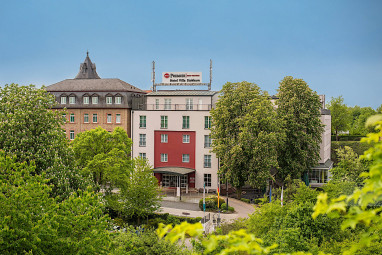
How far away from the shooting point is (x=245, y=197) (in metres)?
43.1

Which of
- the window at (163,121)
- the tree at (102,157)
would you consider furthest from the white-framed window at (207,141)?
the tree at (102,157)

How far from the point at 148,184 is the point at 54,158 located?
10531 millimetres

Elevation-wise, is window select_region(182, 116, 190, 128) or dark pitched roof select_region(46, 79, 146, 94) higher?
dark pitched roof select_region(46, 79, 146, 94)

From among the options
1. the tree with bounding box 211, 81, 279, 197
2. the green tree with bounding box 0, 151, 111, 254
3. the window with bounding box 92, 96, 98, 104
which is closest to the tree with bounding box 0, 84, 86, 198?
the green tree with bounding box 0, 151, 111, 254

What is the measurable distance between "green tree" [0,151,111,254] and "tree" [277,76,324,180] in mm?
30094

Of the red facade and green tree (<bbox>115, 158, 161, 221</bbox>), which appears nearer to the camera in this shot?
green tree (<bbox>115, 158, 161, 221</bbox>)

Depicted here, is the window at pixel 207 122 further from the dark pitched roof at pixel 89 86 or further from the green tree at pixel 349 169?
the green tree at pixel 349 169

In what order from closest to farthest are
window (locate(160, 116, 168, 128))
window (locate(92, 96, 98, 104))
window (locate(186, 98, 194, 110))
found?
window (locate(160, 116, 168, 128))
window (locate(186, 98, 194, 110))
window (locate(92, 96, 98, 104))

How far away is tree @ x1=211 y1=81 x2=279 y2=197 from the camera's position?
37.9 m

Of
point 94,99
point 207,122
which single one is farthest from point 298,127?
point 94,99

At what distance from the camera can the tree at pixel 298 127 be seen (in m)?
41.2

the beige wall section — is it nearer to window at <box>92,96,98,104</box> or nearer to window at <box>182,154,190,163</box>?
window at <box>92,96,98,104</box>

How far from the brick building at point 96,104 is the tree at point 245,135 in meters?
15.3

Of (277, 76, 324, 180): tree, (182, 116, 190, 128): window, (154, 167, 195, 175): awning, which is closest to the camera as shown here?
(277, 76, 324, 180): tree
